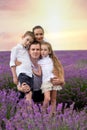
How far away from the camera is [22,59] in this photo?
535 cm

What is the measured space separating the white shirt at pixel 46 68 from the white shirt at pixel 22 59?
13 centimetres

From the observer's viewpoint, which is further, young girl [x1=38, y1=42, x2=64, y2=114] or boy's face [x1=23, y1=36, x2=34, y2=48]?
boy's face [x1=23, y1=36, x2=34, y2=48]

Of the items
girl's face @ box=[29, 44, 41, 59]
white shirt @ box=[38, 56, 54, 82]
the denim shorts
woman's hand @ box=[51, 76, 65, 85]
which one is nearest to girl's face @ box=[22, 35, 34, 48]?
girl's face @ box=[29, 44, 41, 59]

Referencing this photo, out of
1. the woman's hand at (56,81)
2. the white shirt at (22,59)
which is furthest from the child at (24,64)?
the woman's hand at (56,81)

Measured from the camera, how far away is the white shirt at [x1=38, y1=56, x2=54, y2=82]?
5.22 meters

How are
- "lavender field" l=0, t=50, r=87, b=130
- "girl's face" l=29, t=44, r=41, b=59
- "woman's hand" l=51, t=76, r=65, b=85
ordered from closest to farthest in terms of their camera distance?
"lavender field" l=0, t=50, r=87, b=130 < "girl's face" l=29, t=44, r=41, b=59 < "woman's hand" l=51, t=76, r=65, b=85

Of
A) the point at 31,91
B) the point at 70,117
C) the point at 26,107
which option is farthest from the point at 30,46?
the point at 70,117

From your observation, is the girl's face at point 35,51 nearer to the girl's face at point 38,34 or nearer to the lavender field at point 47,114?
the girl's face at point 38,34

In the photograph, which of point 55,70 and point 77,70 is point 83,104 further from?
point 55,70

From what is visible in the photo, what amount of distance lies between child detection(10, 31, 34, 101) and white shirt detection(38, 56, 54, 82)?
0.13 meters

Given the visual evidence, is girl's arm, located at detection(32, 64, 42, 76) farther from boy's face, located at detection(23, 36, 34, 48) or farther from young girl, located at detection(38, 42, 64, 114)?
boy's face, located at detection(23, 36, 34, 48)

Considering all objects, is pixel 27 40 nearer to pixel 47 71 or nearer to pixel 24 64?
pixel 24 64

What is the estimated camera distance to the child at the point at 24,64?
17.1ft

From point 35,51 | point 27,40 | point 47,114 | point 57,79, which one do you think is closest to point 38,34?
point 27,40
